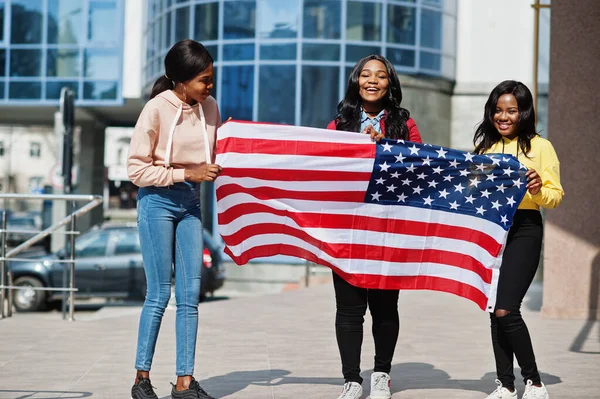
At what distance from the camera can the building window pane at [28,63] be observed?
34375mm

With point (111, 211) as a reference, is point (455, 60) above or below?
above

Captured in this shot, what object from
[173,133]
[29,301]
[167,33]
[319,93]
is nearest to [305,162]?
[173,133]

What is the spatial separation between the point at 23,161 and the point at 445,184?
8890 centimetres

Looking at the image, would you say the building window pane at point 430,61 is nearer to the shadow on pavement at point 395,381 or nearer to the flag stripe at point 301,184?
the shadow on pavement at point 395,381

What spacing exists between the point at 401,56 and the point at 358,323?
22.5 m

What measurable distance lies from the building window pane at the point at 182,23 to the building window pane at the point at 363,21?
457 centimetres

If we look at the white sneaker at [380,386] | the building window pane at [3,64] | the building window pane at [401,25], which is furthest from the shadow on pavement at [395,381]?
the building window pane at [3,64]

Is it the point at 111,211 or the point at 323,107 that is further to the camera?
the point at 111,211

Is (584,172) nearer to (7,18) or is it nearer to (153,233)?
(153,233)

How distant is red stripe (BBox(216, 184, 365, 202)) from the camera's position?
621 cm

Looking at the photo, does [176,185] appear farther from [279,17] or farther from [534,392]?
[279,17]

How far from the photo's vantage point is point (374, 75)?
239 inches

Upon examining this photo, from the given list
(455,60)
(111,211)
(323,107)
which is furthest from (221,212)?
(111,211)

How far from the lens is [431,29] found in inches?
1136
